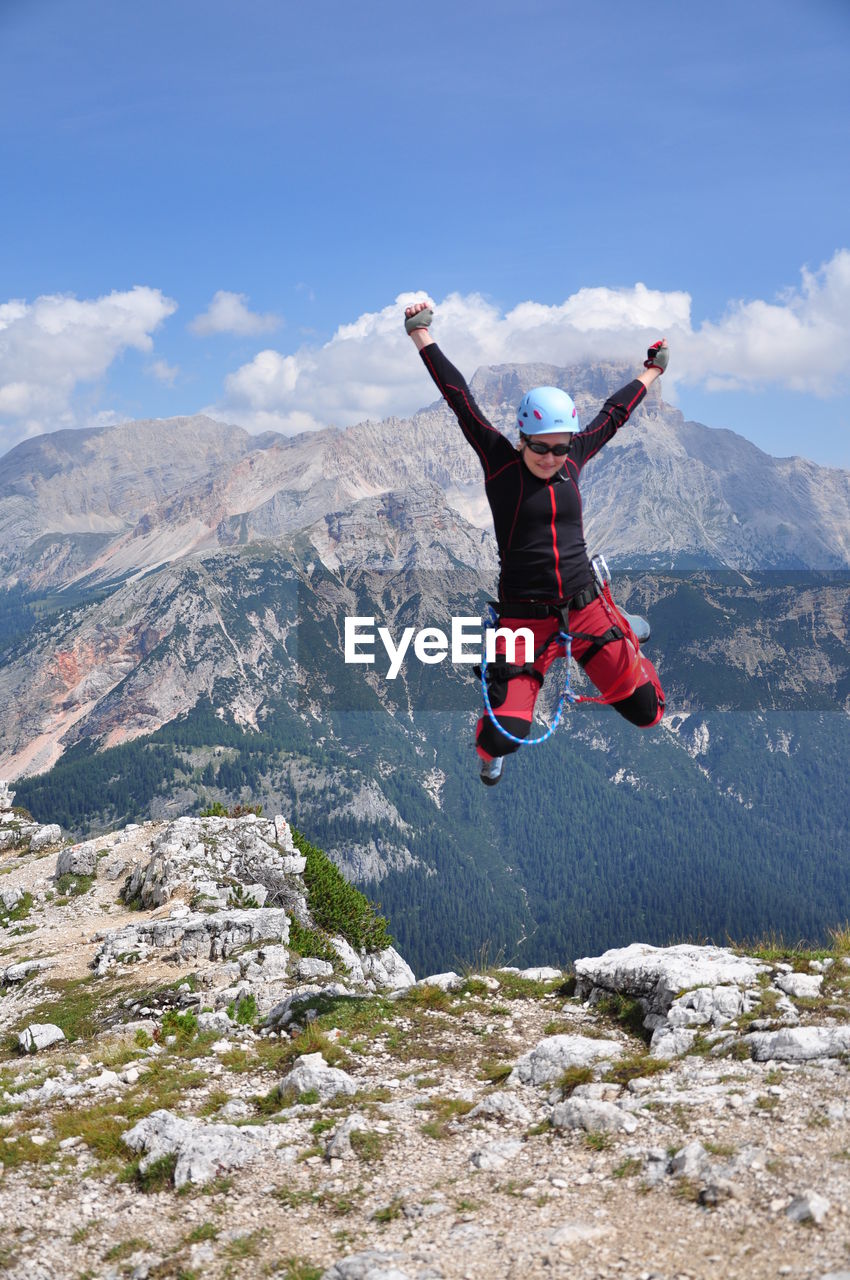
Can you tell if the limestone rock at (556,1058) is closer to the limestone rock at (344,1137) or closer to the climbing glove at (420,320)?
the limestone rock at (344,1137)

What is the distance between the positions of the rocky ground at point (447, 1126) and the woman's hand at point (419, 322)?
990 centimetres

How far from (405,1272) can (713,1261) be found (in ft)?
8.62

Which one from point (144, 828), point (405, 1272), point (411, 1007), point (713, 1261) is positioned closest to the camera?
point (713, 1261)

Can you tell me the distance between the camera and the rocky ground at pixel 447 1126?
23.8 feet

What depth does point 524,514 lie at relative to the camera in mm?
10336

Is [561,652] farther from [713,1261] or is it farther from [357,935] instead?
[357,935]

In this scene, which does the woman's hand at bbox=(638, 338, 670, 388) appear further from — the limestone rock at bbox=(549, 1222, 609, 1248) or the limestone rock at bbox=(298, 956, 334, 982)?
the limestone rock at bbox=(298, 956, 334, 982)

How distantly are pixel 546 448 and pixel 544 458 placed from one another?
14 centimetres

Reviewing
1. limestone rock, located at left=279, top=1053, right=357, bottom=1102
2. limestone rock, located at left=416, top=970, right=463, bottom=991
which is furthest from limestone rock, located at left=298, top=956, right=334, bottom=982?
limestone rock, located at left=279, top=1053, right=357, bottom=1102

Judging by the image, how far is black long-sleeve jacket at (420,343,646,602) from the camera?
10.4 meters

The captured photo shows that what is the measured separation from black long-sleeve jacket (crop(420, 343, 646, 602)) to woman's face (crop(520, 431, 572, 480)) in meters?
0.15

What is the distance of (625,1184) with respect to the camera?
7.94 m

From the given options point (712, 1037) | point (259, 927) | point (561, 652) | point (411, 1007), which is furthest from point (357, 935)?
point (561, 652)

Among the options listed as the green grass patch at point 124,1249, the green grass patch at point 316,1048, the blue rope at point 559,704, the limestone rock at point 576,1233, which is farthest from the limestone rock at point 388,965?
the limestone rock at point 576,1233
